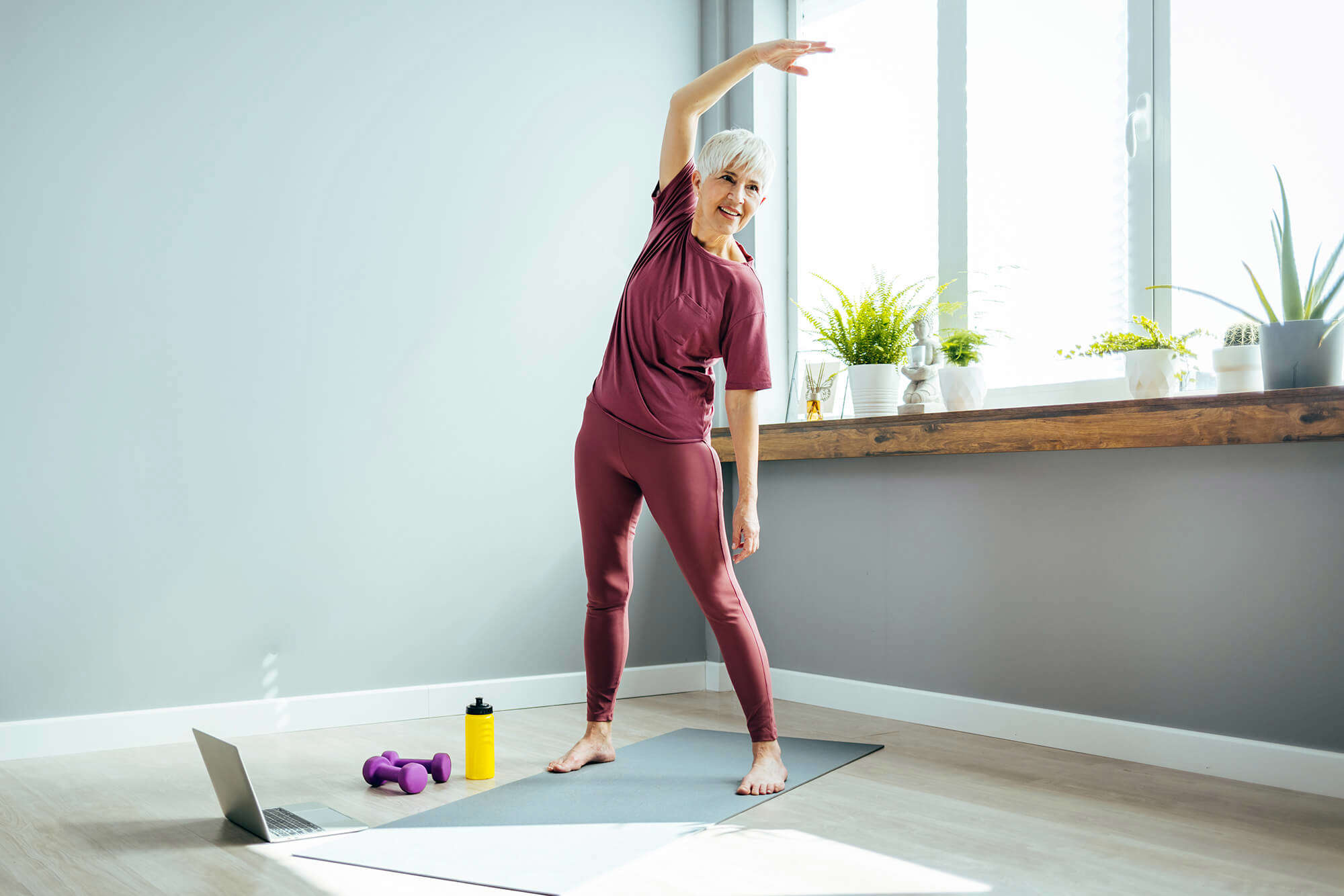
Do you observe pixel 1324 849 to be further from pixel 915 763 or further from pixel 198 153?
pixel 198 153

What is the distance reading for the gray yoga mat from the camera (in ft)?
5.61

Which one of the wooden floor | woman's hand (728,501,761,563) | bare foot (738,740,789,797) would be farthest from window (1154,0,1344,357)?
bare foot (738,740,789,797)

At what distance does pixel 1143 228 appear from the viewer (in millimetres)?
2656

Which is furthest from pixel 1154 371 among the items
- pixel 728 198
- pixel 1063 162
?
pixel 728 198

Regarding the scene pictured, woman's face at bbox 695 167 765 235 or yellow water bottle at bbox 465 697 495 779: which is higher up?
woman's face at bbox 695 167 765 235

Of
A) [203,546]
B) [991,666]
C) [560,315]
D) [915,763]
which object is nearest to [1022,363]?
[991,666]

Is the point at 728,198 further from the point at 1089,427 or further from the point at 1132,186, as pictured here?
the point at 1132,186

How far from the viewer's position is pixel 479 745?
7.50ft

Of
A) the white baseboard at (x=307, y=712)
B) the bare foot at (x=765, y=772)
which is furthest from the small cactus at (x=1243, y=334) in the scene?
the white baseboard at (x=307, y=712)

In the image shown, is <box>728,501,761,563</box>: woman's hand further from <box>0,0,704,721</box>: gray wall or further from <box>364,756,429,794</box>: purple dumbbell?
<box>0,0,704,721</box>: gray wall

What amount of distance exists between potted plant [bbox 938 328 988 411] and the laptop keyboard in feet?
6.25

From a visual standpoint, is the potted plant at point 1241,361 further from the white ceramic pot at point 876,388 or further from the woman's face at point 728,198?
the woman's face at point 728,198

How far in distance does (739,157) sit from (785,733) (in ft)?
4.96

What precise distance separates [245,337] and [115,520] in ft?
1.87
